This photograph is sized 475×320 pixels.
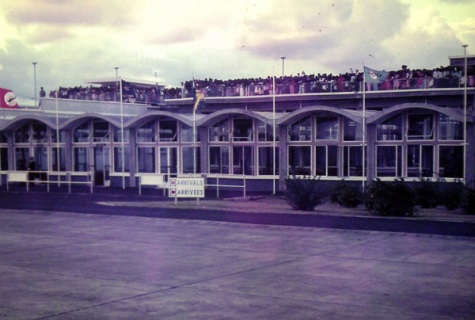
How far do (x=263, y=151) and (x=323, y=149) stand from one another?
335 cm

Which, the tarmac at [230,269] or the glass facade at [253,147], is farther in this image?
the glass facade at [253,147]

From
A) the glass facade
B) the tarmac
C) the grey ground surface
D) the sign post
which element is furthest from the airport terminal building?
the grey ground surface

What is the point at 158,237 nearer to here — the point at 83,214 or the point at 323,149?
the point at 83,214

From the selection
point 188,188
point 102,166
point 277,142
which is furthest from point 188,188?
point 102,166

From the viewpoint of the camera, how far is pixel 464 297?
952 centimetres

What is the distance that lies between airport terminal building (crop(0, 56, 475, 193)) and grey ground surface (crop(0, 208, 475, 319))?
11107 millimetres

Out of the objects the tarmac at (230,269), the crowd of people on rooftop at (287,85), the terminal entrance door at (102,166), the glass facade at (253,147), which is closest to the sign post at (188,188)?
the tarmac at (230,269)

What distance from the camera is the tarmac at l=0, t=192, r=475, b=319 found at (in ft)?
29.5

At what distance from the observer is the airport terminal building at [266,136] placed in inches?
1131

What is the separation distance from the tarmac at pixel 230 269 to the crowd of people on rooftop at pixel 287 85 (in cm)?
1721

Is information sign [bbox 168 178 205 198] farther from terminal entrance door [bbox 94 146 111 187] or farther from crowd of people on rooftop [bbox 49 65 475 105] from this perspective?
terminal entrance door [bbox 94 146 111 187]

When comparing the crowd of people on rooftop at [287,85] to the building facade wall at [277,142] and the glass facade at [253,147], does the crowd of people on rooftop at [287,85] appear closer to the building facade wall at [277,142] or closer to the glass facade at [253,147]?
the building facade wall at [277,142]

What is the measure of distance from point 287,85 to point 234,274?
31.5m

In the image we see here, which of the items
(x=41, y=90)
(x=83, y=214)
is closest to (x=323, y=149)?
(x=83, y=214)
